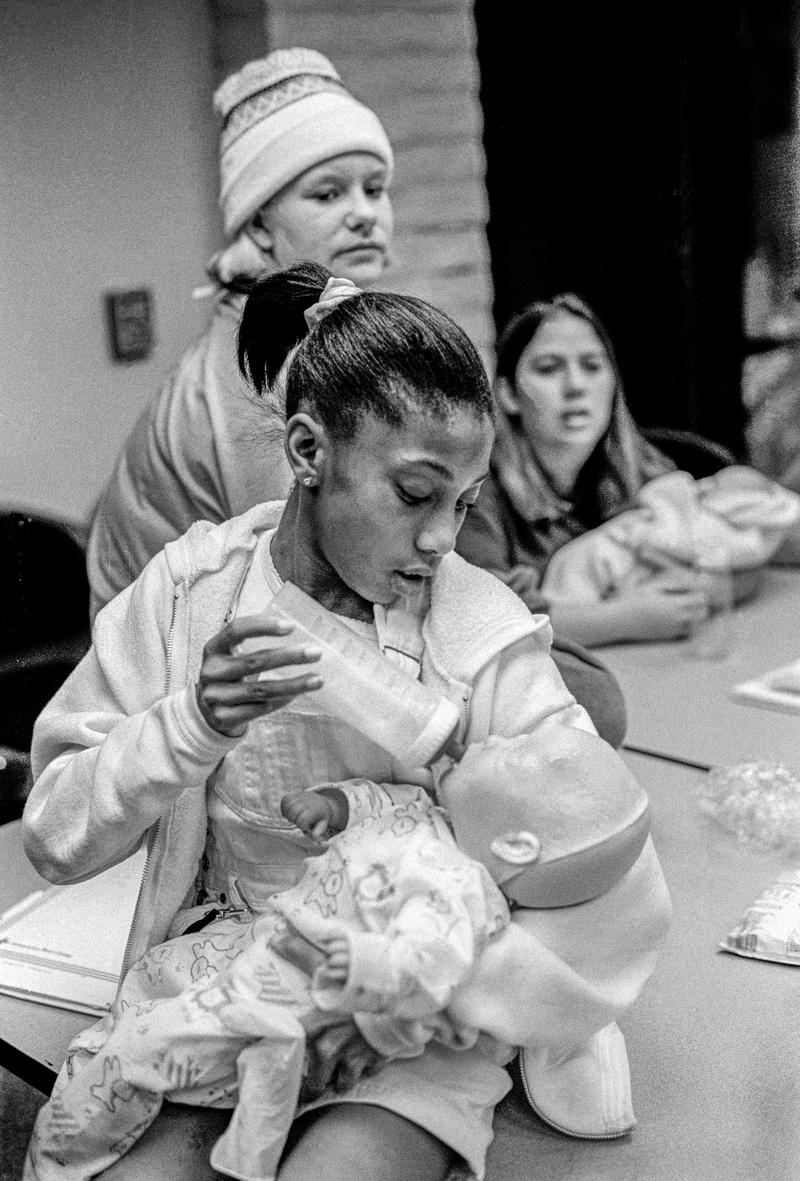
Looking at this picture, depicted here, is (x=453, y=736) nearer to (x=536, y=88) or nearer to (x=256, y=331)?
(x=256, y=331)

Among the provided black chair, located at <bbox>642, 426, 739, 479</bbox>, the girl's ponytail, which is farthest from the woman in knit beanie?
black chair, located at <bbox>642, 426, 739, 479</bbox>

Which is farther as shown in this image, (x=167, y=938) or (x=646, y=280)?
(x=646, y=280)

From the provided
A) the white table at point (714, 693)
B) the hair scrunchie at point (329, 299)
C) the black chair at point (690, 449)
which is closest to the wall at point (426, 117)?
the black chair at point (690, 449)

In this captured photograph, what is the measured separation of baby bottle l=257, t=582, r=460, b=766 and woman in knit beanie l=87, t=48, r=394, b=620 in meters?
0.69

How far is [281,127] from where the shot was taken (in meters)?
1.90

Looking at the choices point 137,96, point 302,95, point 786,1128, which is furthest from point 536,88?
point 786,1128

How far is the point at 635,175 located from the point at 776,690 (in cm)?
97

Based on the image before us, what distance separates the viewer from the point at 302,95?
6.30ft

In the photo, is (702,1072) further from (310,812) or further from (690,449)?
(690,449)

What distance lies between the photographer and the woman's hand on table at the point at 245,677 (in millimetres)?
1048

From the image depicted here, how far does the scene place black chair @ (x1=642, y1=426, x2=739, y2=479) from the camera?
115 inches

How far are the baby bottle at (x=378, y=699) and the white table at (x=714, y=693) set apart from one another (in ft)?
3.64

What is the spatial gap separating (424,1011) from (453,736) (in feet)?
0.67

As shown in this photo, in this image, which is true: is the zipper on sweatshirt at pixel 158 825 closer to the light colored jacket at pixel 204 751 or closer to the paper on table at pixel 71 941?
the light colored jacket at pixel 204 751
